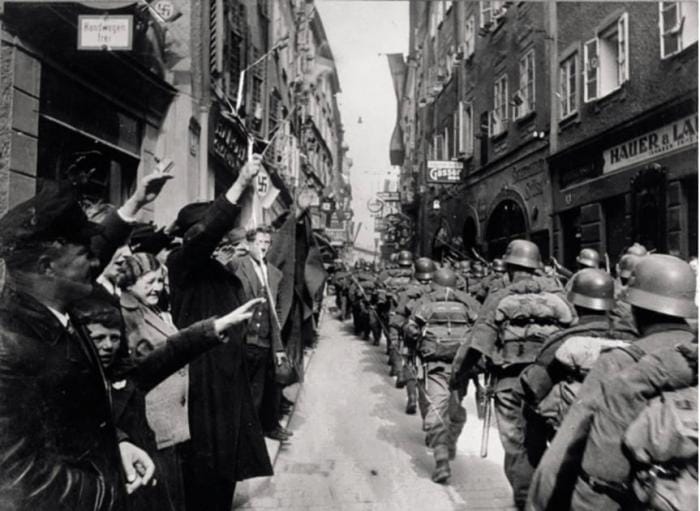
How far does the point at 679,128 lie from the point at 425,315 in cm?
606

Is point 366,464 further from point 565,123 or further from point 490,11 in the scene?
point 490,11

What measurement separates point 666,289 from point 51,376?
2136 mm

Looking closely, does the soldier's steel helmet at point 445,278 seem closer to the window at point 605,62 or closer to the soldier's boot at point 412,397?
the soldier's boot at point 412,397

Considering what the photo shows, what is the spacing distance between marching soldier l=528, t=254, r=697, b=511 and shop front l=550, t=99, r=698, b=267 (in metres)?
7.15

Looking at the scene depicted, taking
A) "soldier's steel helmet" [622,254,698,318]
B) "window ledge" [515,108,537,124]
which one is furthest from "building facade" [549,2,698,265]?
"soldier's steel helmet" [622,254,698,318]

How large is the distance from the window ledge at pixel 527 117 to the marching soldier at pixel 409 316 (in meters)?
7.32

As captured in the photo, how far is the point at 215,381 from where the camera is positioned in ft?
10.5

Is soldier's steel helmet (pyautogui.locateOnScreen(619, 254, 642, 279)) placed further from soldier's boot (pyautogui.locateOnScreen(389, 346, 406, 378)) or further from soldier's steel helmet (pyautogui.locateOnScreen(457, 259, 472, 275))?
soldier's steel helmet (pyautogui.locateOnScreen(457, 259, 472, 275))

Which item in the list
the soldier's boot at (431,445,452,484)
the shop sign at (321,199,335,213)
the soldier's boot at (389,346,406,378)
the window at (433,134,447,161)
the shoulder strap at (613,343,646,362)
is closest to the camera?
the shoulder strap at (613,343,646,362)

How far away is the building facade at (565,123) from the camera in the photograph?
30.9 feet

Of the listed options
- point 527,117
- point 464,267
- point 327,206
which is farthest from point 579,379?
point 327,206

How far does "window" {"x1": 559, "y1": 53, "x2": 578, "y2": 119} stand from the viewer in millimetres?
12852

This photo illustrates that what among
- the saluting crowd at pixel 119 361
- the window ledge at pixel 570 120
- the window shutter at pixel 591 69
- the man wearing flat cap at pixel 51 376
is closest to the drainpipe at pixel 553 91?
the window ledge at pixel 570 120

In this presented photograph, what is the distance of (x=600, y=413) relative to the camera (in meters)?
2.04
